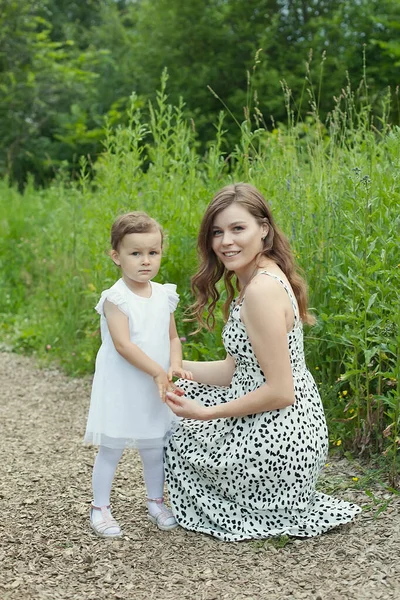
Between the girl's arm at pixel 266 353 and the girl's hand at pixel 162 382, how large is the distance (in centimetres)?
3

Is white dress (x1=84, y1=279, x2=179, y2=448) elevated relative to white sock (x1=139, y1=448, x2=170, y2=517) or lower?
elevated

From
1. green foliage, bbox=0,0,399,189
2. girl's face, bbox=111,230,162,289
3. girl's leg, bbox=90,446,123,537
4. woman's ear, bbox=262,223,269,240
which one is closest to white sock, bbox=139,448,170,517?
girl's leg, bbox=90,446,123,537

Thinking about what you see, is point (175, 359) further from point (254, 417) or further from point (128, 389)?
point (254, 417)

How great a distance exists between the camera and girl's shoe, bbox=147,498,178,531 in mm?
3039

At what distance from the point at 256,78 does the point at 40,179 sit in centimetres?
657

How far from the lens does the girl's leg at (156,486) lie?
9.98 feet

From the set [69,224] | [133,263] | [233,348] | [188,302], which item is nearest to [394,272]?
[233,348]

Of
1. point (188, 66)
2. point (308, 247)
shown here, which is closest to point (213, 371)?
point (308, 247)

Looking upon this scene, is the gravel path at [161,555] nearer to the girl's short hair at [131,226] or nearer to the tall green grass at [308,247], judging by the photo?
the tall green grass at [308,247]

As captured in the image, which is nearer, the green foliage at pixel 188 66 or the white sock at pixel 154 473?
the white sock at pixel 154 473

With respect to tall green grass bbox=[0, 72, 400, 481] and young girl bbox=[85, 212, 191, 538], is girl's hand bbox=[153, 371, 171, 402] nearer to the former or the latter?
young girl bbox=[85, 212, 191, 538]

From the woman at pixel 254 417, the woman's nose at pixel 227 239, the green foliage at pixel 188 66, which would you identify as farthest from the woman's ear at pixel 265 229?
the green foliage at pixel 188 66

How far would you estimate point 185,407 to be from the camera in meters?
2.84

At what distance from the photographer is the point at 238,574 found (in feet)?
8.68
